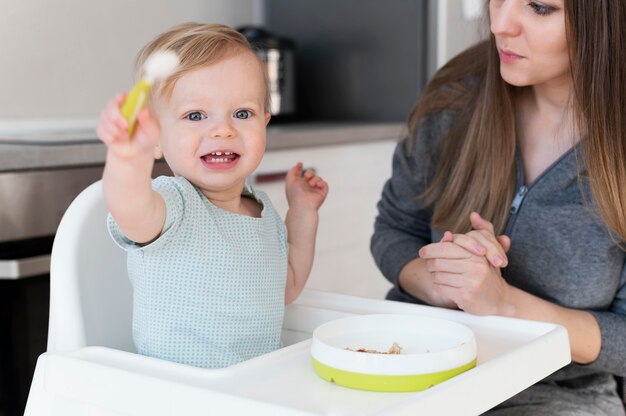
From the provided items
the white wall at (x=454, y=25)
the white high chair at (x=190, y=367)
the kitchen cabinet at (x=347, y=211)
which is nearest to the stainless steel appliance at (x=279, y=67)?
the kitchen cabinet at (x=347, y=211)

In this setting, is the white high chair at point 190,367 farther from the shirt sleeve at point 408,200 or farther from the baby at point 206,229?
the shirt sleeve at point 408,200

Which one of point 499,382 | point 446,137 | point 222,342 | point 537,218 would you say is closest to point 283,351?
point 222,342

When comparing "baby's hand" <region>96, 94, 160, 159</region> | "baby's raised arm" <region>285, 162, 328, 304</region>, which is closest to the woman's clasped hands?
"baby's raised arm" <region>285, 162, 328, 304</region>

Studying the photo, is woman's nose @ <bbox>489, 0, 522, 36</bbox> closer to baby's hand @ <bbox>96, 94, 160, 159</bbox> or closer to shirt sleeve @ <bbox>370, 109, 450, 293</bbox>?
shirt sleeve @ <bbox>370, 109, 450, 293</bbox>

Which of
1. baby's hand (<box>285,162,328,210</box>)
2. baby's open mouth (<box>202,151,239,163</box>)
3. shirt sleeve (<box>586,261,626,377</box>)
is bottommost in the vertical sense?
shirt sleeve (<box>586,261,626,377</box>)

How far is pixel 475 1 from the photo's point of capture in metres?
2.72

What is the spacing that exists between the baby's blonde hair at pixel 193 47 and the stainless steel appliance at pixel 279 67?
4.68ft

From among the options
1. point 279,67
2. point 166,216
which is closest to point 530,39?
point 166,216

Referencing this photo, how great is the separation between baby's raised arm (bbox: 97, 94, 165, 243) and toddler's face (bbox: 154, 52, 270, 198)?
10 centimetres

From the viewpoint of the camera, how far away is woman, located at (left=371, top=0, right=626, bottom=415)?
126cm

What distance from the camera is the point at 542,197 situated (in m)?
1.42

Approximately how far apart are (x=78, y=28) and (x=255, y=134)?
4.72ft

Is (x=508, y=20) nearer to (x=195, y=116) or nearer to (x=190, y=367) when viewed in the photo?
(x=195, y=116)

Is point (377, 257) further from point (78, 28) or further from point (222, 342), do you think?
point (78, 28)
